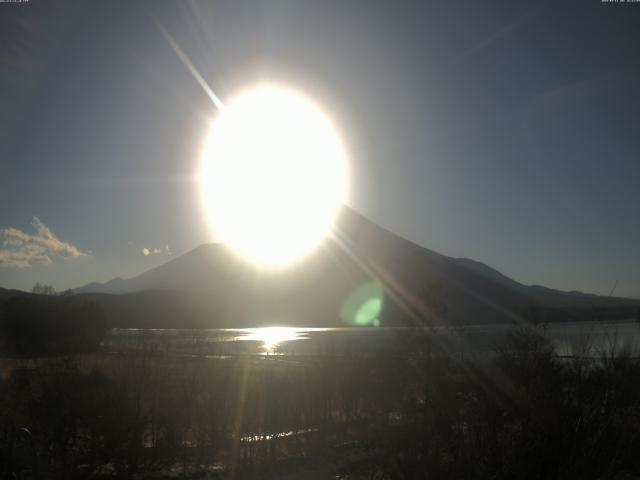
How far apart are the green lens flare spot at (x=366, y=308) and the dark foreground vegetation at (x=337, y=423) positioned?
14958cm

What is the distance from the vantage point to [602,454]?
595 cm

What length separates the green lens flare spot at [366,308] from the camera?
174m

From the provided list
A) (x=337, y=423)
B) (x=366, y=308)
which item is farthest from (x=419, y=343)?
(x=366, y=308)

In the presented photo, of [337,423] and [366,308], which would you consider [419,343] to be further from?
[366,308]

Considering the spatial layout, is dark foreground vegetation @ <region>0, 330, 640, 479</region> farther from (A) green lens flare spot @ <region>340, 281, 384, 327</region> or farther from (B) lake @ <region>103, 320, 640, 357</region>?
(A) green lens flare spot @ <region>340, 281, 384, 327</region>

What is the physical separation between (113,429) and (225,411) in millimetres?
5394

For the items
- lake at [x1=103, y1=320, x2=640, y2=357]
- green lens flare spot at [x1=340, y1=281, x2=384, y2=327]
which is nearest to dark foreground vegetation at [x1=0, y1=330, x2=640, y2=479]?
lake at [x1=103, y1=320, x2=640, y2=357]

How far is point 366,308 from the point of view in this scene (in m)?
195

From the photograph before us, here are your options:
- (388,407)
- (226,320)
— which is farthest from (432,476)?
(226,320)

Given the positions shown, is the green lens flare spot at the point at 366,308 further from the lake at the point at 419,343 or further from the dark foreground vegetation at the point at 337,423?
the dark foreground vegetation at the point at 337,423

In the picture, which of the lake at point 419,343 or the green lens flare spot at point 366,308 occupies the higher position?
the green lens flare spot at point 366,308

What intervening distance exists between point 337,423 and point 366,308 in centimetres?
18006

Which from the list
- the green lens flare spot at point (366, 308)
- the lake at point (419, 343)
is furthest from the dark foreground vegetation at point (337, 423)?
the green lens flare spot at point (366, 308)

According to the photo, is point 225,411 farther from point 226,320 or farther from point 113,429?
point 226,320
